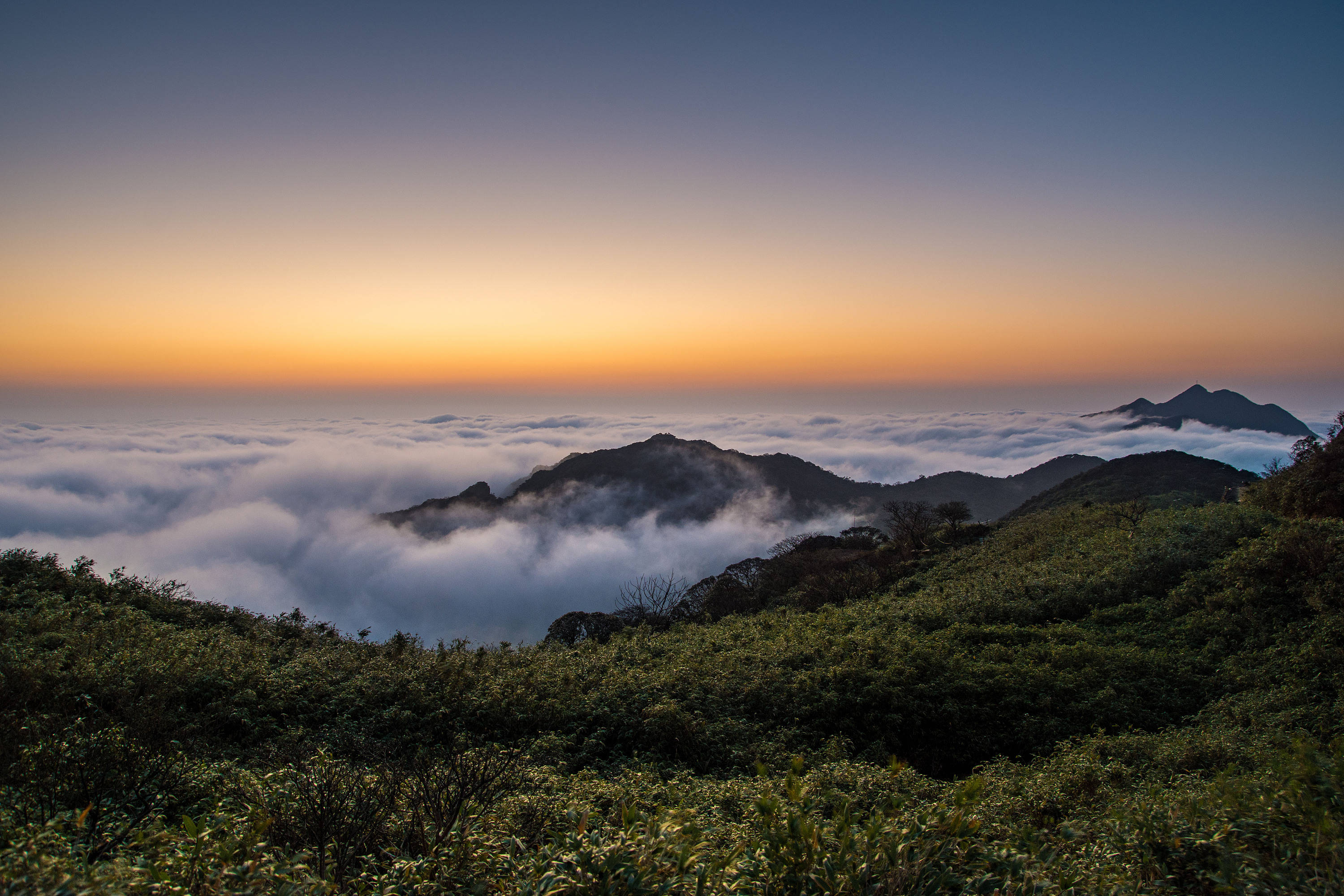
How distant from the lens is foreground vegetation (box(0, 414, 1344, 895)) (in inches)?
158

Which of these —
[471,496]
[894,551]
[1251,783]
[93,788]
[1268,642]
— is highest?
[1251,783]

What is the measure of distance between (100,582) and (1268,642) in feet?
109

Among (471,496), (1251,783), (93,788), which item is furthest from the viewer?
(471,496)

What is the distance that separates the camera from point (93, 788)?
19.3 feet

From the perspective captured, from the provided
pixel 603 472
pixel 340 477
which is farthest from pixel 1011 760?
pixel 340 477

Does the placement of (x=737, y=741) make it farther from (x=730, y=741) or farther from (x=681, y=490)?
(x=681, y=490)

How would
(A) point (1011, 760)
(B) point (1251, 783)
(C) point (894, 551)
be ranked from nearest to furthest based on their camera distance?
1. (B) point (1251, 783)
2. (A) point (1011, 760)
3. (C) point (894, 551)

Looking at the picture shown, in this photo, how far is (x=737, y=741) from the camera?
11141mm

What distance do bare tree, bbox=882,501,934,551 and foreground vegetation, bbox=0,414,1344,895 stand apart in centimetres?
1500

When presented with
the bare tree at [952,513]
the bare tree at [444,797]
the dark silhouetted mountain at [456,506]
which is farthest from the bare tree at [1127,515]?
the dark silhouetted mountain at [456,506]

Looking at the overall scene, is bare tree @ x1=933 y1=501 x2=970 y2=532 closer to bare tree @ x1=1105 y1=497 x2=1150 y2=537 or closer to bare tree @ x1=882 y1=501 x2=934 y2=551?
bare tree @ x1=882 y1=501 x2=934 y2=551

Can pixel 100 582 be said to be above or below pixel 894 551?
above

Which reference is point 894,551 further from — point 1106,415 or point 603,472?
point 1106,415

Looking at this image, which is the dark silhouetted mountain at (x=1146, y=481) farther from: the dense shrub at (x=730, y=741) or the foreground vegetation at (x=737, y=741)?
the foreground vegetation at (x=737, y=741)
